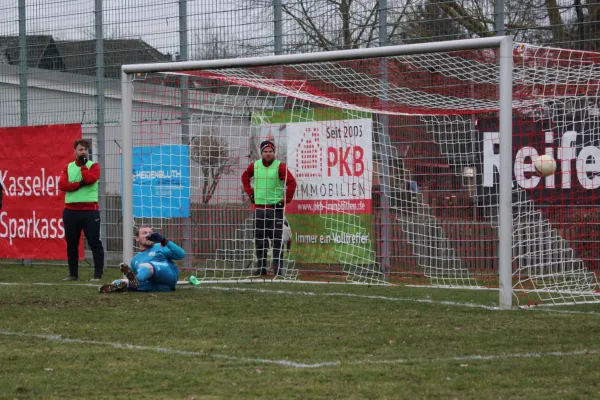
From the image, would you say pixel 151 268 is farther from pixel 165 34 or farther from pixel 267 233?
pixel 165 34

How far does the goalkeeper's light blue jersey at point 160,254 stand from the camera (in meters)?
11.3

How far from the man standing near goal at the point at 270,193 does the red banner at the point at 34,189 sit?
12.6ft

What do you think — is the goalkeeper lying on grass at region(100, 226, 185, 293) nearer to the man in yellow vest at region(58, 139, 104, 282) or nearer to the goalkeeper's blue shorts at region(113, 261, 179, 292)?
the goalkeeper's blue shorts at region(113, 261, 179, 292)

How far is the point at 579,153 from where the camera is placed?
38.0 ft

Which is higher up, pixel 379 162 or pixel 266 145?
pixel 266 145

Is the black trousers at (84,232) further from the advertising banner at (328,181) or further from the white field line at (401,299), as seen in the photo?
the advertising banner at (328,181)

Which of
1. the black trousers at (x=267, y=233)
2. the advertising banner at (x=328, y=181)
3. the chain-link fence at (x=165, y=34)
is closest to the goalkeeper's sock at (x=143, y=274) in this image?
→ the black trousers at (x=267, y=233)

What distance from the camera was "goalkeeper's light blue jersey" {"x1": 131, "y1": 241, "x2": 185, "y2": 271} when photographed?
1130 centimetres

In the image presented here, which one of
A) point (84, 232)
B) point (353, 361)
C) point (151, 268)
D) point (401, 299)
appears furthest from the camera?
point (84, 232)

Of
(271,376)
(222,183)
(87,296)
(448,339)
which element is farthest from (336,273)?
(271,376)

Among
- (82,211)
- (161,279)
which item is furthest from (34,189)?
(161,279)

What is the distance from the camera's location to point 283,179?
1295cm

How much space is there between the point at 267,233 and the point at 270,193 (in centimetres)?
51

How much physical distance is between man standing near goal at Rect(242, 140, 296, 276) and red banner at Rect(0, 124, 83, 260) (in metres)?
3.85
